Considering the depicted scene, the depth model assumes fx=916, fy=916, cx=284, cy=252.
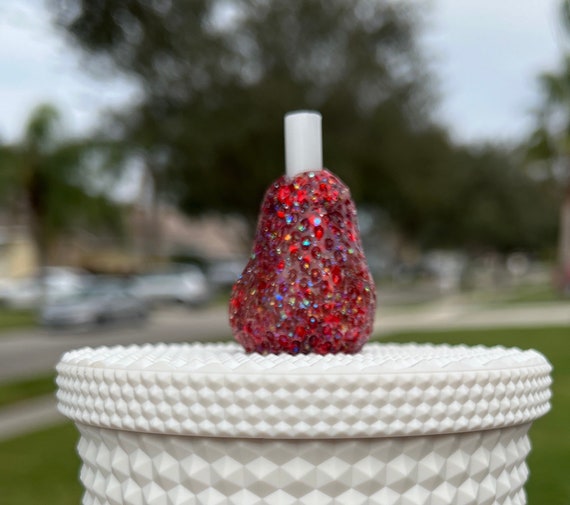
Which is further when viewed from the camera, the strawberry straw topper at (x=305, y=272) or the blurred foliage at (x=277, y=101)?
the blurred foliage at (x=277, y=101)

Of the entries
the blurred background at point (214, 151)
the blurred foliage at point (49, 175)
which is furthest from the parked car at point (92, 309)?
the blurred foliage at point (49, 175)

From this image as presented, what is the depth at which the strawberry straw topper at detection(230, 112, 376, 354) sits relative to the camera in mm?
2834

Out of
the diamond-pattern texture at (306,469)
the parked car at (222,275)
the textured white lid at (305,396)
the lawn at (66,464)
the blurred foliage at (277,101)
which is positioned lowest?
the lawn at (66,464)

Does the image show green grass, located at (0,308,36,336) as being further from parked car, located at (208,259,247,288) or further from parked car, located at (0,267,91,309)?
parked car, located at (208,259,247,288)

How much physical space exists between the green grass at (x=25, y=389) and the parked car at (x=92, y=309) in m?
11.5

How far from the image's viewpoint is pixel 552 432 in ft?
24.7

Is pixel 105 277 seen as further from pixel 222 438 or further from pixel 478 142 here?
pixel 222 438

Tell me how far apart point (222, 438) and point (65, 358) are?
69cm

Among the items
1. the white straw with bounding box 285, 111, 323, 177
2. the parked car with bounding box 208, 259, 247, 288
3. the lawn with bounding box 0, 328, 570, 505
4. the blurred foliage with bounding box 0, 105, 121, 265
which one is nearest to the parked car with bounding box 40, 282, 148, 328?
the blurred foliage with bounding box 0, 105, 121, 265

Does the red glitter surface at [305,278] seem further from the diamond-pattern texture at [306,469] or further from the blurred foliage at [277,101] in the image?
the blurred foliage at [277,101]

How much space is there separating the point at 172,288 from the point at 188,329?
40.7 feet

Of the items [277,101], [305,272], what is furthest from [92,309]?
[305,272]

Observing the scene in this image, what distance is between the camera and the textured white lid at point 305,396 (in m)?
2.29

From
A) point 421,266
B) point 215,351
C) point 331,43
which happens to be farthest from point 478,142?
point 215,351
